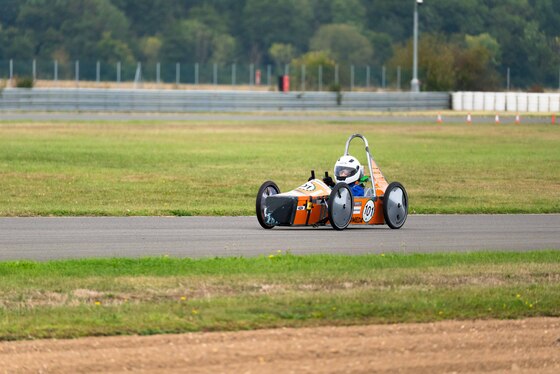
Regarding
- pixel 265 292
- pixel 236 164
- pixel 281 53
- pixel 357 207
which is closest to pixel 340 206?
pixel 357 207

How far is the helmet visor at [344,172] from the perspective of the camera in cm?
1647

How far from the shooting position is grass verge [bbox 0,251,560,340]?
10.3 meters

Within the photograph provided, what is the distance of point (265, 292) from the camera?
11.6 meters

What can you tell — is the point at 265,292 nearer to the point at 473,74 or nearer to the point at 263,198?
the point at 263,198

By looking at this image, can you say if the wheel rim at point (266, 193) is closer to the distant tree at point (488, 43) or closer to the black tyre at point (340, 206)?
the black tyre at point (340, 206)

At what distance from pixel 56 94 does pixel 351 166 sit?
1632 inches

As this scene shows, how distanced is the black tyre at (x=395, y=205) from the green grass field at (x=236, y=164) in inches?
114

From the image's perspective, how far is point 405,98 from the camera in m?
63.6

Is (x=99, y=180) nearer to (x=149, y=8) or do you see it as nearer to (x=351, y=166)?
(x=351, y=166)

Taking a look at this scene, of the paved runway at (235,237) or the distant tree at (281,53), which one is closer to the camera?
the paved runway at (235,237)

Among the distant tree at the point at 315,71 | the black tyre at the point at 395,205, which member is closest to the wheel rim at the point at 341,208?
the black tyre at the point at 395,205

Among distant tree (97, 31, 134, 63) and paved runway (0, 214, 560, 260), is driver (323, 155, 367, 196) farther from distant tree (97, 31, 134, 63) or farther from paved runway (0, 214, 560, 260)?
distant tree (97, 31, 134, 63)

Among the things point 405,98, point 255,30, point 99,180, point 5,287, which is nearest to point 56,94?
point 405,98

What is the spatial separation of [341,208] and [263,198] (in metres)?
1.01
